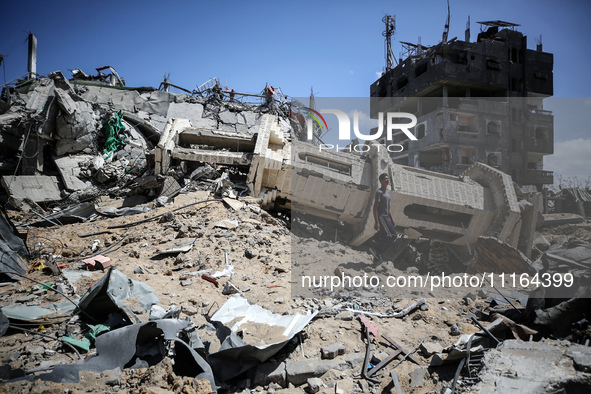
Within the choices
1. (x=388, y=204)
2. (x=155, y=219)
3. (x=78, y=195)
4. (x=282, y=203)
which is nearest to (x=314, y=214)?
(x=282, y=203)

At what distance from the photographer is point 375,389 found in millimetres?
2387

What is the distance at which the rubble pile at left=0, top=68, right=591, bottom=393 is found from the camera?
2.18 m

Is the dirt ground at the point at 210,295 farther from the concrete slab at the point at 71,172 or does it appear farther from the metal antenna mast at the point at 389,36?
the metal antenna mast at the point at 389,36

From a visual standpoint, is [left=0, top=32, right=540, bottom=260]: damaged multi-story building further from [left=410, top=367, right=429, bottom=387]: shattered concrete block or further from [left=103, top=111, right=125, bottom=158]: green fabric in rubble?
[left=410, top=367, right=429, bottom=387]: shattered concrete block

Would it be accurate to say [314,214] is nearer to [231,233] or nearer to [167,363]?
[231,233]

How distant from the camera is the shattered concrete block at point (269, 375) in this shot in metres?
2.33

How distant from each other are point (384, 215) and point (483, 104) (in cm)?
1746

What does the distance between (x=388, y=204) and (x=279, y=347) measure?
542cm

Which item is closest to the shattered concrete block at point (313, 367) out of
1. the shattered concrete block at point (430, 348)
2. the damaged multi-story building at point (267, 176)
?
the shattered concrete block at point (430, 348)

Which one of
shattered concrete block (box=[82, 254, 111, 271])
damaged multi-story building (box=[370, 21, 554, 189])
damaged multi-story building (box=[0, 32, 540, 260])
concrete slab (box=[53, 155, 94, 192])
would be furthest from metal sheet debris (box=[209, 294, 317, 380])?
damaged multi-story building (box=[370, 21, 554, 189])

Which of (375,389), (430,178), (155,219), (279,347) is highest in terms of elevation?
(430,178)

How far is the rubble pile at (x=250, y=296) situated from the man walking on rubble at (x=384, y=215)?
391mm

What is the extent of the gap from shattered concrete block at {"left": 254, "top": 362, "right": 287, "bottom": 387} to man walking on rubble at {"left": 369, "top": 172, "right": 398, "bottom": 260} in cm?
532

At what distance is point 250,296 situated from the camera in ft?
11.1
